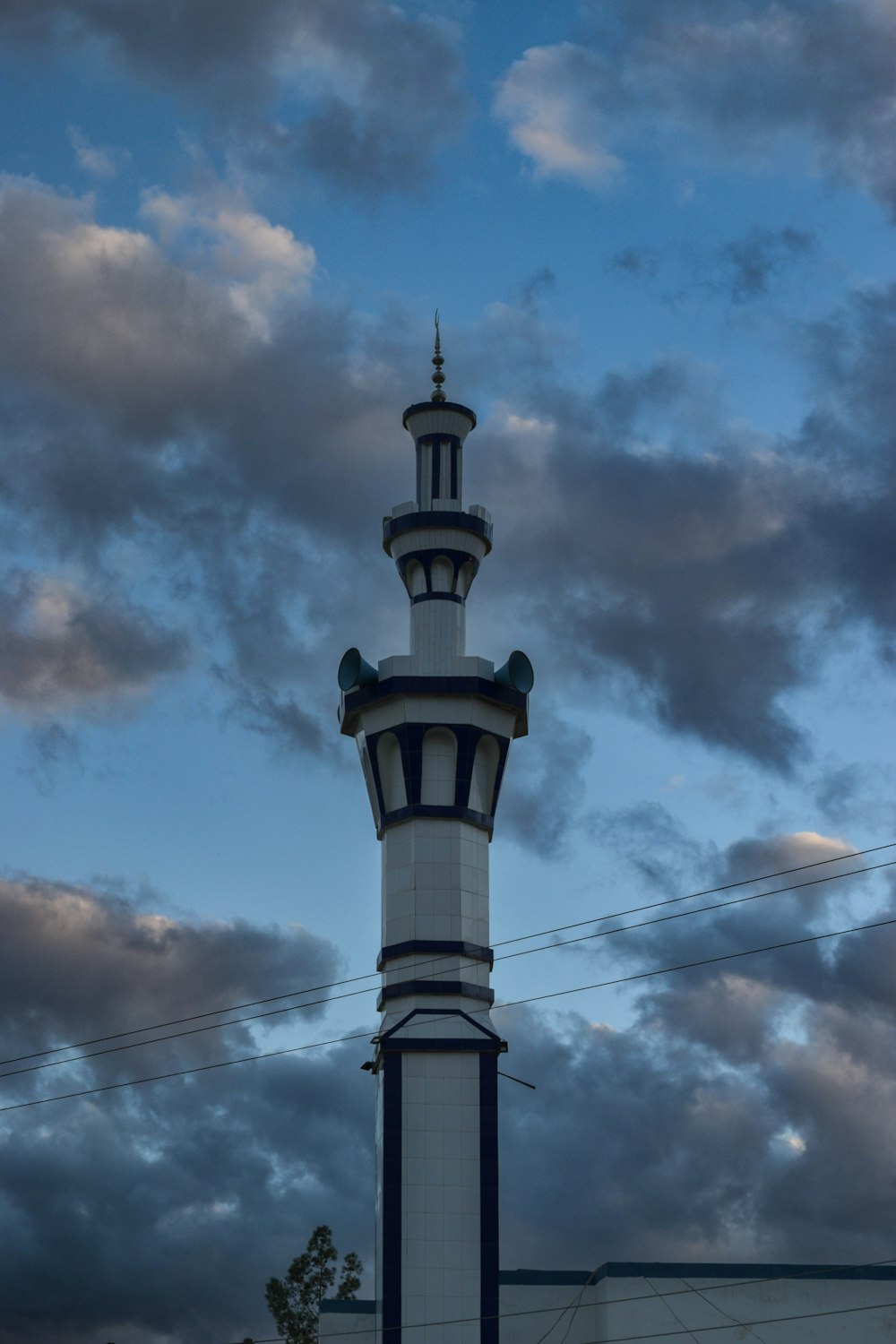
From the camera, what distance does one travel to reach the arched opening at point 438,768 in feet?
224

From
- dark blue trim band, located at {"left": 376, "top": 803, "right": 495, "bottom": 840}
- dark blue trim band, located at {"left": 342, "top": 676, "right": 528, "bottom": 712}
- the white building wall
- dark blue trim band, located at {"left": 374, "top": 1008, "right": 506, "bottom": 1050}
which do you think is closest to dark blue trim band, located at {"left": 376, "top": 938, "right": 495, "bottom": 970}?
dark blue trim band, located at {"left": 374, "top": 1008, "right": 506, "bottom": 1050}

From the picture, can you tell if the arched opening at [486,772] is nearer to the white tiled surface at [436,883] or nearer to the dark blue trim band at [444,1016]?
the white tiled surface at [436,883]

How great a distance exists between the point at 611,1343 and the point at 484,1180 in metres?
7.09

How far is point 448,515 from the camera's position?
237 ft

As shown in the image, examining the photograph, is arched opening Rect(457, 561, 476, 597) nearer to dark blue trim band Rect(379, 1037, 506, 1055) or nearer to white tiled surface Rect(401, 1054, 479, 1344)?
dark blue trim band Rect(379, 1037, 506, 1055)

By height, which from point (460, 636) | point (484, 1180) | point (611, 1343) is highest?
point (460, 636)

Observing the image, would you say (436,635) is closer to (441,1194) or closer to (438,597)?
(438,597)

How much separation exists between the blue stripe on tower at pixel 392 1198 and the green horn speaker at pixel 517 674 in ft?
50.1

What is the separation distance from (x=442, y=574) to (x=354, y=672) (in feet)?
19.7

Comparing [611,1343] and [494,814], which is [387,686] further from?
[611,1343]

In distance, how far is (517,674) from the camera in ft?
230

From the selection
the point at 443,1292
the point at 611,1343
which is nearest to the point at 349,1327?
the point at 443,1292

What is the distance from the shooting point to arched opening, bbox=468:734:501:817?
69.2 m

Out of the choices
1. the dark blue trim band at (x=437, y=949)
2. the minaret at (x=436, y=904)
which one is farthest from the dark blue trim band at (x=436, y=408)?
the dark blue trim band at (x=437, y=949)
